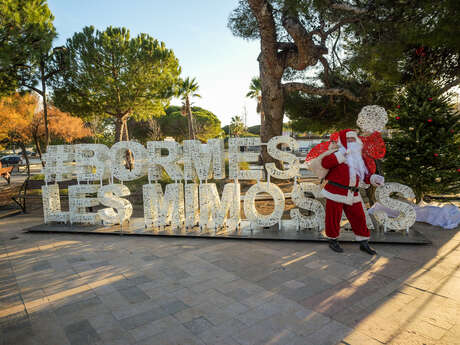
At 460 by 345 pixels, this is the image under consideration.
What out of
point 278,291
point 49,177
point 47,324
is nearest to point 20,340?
point 47,324

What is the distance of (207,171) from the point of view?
5.37m

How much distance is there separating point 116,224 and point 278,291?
4.45m

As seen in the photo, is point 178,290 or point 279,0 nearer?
point 178,290

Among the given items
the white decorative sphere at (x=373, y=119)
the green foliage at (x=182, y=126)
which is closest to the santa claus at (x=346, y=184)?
the white decorative sphere at (x=373, y=119)

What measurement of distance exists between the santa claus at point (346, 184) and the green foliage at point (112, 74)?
13630 millimetres

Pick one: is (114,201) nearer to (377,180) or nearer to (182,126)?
(377,180)

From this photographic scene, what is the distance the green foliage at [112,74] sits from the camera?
1417 centimetres

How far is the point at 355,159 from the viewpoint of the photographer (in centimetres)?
446

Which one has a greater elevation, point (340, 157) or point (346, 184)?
point (340, 157)

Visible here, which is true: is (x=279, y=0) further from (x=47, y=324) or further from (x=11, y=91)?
(x=11, y=91)

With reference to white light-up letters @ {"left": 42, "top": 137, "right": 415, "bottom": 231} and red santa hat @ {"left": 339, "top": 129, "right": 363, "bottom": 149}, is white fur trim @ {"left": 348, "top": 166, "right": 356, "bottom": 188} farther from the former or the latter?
white light-up letters @ {"left": 42, "top": 137, "right": 415, "bottom": 231}

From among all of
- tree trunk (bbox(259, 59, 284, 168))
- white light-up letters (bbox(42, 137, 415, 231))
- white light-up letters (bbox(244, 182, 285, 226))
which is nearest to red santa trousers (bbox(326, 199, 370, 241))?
white light-up letters (bbox(42, 137, 415, 231))

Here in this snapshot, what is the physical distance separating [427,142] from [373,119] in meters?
1.89

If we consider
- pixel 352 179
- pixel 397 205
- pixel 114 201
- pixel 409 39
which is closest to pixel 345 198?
pixel 352 179
